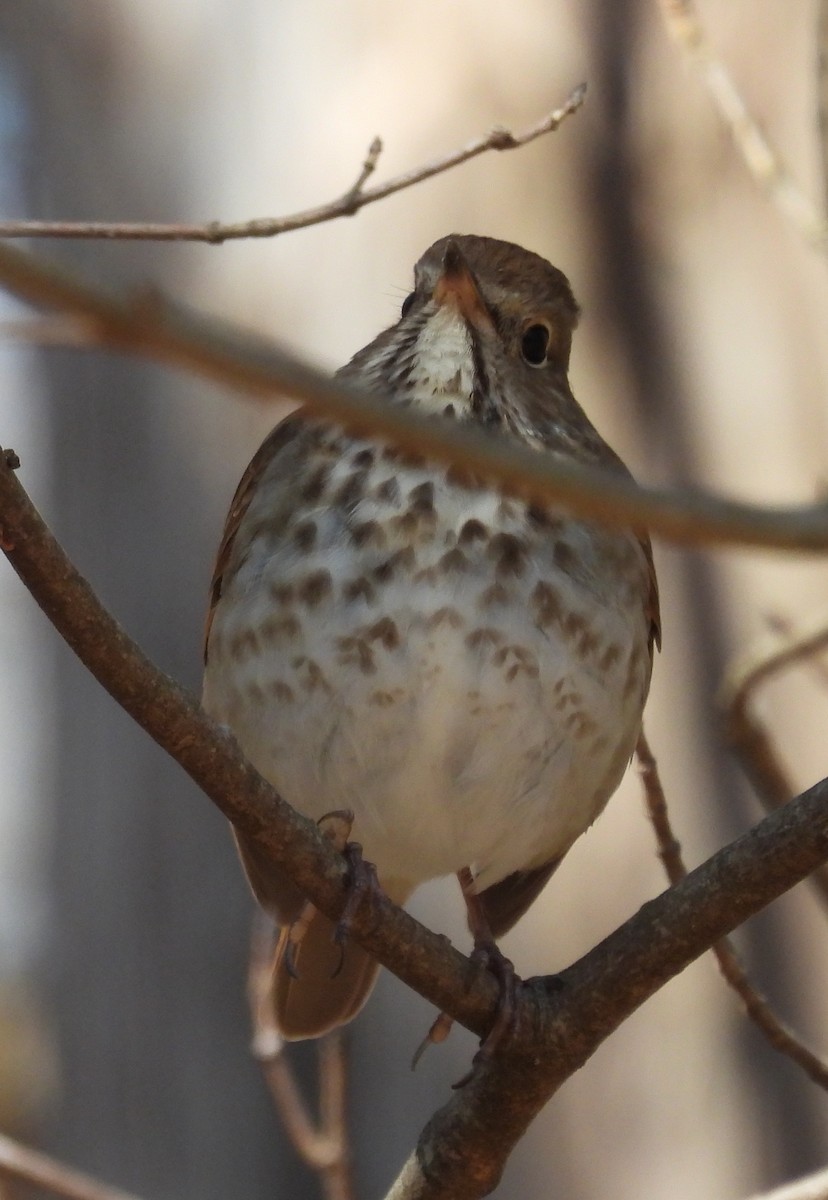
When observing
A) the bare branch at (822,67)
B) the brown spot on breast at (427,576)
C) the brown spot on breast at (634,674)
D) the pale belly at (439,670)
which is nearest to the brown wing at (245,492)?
the pale belly at (439,670)

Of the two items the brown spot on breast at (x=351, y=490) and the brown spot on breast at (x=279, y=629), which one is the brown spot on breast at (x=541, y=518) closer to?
the brown spot on breast at (x=351, y=490)

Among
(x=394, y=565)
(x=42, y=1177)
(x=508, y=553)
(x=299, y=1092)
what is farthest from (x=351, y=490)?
(x=299, y=1092)

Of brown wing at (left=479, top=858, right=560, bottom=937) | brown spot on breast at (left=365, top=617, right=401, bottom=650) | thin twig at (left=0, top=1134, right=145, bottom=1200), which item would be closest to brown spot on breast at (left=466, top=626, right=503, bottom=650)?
brown spot on breast at (left=365, top=617, right=401, bottom=650)

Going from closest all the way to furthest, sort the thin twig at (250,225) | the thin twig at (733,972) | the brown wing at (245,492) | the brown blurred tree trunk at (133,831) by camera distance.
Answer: the thin twig at (250,225) < the thin twig at (733,972) < the brown wing at (245,492) < the brown blurred tree trunk at (133,831)

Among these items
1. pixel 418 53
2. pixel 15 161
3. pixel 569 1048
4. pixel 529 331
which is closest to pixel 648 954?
pixel 569 1048

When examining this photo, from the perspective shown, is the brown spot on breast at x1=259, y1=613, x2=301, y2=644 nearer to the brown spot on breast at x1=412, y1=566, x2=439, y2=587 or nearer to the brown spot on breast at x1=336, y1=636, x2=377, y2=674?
the brown spot on breast at x1=336, y1=636, x2=377, y2=674

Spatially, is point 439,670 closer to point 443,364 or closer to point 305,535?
point 305,535
